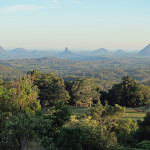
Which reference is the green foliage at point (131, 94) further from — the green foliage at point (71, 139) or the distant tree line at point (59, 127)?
the green foliage at point (71, 139)

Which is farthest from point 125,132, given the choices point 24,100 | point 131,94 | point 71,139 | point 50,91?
point 50,91

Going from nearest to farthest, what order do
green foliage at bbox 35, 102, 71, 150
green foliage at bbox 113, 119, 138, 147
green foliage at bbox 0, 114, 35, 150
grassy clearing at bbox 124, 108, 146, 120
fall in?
green foliage at bbox 0, 114, 35, 150 < green foliage at bbox 35, 102, 71, 150 < green foliage at bbox 113, 119, 138, 147 < grassy clearing at bbox 124, 108, 146, 120

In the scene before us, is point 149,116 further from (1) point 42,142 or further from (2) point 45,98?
(2) point 45,98

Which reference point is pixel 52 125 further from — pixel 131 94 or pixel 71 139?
pixel 131 94

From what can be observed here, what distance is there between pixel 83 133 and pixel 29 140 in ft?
9.98

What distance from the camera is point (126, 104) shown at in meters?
33.6

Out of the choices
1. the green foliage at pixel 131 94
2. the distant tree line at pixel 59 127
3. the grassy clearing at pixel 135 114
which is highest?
the distant tree line at pixel 59 127

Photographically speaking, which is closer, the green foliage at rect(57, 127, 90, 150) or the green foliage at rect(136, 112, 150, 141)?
the green foliage at rect(57, 127, 90, 150)

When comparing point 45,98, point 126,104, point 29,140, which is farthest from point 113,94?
point 29,140

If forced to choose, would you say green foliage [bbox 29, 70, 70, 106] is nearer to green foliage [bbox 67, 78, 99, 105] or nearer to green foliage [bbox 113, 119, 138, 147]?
green foliage [bbox 67, 78, 99, 105]

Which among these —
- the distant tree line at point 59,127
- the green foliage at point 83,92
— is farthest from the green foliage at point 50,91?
the distant tree line at point 59,127

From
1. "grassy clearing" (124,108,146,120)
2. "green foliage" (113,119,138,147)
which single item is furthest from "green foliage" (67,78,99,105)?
"green foliage" (113,119,138,147)

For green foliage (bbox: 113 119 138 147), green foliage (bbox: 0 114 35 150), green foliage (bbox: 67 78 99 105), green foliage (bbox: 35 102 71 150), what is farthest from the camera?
green foliage (bbox: 67 78 99 105)

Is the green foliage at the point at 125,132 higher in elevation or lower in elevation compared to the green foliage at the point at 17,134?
lower
